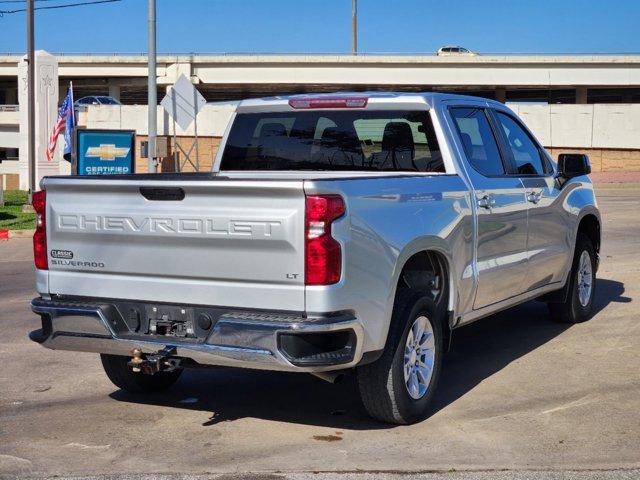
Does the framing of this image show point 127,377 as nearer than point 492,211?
Yes

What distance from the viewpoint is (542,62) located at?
68.7 meters

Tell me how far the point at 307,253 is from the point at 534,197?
3.24 m

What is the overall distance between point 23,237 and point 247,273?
1484 cm

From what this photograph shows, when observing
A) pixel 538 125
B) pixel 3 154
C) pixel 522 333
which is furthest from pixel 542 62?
pixel 522 333

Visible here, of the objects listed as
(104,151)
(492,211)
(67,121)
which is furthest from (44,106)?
(492,211)

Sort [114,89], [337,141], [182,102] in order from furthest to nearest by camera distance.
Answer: [114,89], [182,102], [337,141]

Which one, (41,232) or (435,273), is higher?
(41,232)

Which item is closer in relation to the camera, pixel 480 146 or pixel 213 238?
pixel 213 238

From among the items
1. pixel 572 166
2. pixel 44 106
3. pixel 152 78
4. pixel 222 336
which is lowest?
pixel 222 336

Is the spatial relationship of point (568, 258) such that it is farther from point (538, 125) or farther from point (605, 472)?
point (538, 125)

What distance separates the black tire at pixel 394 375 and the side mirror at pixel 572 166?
9.74 feet

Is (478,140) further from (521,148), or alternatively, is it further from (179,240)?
(179,240)

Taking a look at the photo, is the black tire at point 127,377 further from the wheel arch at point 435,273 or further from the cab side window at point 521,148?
the cab side window at point 521,148

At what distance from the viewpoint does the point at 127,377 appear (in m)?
6.72
